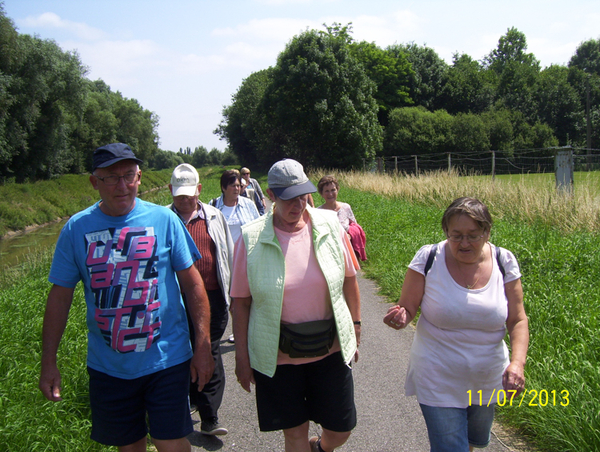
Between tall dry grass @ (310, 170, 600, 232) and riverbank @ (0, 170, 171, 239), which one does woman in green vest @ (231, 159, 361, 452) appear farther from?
riverbank @ (0, 170, 171, 239)

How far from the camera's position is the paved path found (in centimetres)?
331

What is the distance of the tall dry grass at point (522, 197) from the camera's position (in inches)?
334

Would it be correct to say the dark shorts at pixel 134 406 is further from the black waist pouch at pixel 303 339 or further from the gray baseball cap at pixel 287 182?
the gray baseball cap at pixel 287 182

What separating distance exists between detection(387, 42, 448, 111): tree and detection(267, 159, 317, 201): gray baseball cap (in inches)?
2153

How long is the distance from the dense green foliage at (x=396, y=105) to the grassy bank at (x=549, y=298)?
23.9 m

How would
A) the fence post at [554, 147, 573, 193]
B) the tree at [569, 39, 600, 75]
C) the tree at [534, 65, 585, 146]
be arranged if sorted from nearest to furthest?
the fence post at [554, 147, 573, 193], the tree at [534, 65, 585, 146], the tree at [569, 39, 600, 75]

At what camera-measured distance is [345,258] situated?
2732 mm

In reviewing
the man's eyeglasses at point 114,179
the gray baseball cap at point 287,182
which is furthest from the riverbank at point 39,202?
the gray baseball cap at point 287,182

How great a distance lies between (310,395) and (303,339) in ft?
1.37

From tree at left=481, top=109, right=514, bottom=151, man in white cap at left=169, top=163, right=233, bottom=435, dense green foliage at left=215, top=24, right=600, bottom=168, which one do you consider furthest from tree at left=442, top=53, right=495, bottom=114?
man in white cap at left=169, top=163, right=233, bottom=435

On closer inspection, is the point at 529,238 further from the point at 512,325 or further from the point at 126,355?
the point at 126,355

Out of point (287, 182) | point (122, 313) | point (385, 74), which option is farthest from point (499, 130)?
point (122, 313)

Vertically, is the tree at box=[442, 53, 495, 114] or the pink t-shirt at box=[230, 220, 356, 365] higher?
the tree at box=[442, 53, 495, 114]

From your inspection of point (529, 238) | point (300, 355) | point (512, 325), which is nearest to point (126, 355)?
point (300, 355)
